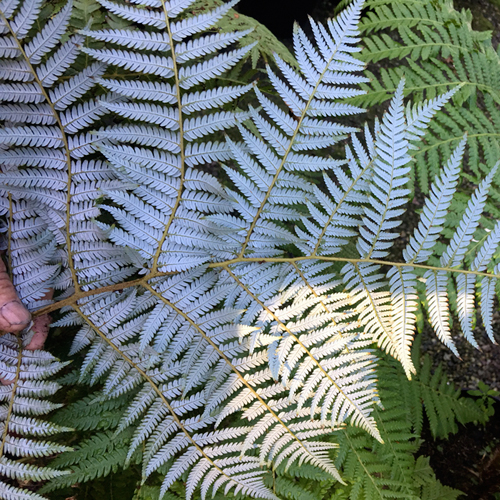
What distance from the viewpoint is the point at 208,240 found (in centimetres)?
120

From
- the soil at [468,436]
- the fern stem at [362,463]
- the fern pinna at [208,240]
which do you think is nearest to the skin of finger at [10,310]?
the fern pinna at [208,240]

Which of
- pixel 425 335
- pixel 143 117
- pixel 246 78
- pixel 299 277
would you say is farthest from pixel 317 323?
pixel 425 335

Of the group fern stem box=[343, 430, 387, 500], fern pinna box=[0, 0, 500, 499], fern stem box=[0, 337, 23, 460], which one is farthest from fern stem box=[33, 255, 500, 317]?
fern stem box=[343, 430, 387, 500]

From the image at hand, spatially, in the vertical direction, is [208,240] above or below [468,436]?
above

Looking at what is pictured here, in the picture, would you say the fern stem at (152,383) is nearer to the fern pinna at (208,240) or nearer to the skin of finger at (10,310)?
the fern pinna at (208,240)

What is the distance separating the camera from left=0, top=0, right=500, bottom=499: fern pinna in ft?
3.65

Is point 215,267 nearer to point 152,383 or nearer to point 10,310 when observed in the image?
point 152,383

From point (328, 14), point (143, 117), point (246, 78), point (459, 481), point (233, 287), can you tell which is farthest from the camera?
point (328, 14)

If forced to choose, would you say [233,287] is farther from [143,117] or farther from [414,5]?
[414,5]

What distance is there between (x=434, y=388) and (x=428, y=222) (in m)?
1.72

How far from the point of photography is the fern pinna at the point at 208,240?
1.11 m

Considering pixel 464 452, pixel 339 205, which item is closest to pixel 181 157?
pixel 339 205

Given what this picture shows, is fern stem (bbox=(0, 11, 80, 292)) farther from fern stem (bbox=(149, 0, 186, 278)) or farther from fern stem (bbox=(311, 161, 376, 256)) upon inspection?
fern stem (bbox=(311, 161, 376, 256))

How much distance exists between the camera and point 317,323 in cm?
118
